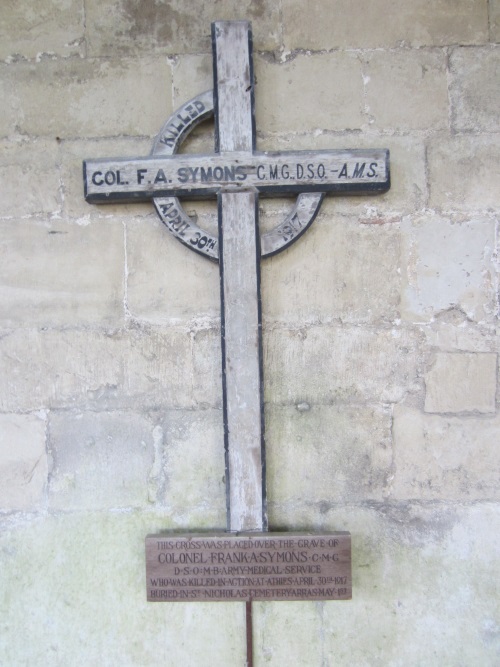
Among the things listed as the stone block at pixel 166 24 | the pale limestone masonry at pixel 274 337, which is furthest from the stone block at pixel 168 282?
the stone block at pixel 166 24

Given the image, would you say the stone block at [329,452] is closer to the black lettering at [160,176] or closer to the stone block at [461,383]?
the stone block at [461,383]

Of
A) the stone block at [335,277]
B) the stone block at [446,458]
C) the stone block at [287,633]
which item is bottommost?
the stone block at [287,633]

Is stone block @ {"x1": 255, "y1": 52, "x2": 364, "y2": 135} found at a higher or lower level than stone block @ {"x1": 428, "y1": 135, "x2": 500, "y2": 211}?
higher

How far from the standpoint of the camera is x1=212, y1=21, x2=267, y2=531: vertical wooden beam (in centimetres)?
197

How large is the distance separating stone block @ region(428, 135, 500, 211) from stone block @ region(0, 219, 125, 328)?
3.71 feet

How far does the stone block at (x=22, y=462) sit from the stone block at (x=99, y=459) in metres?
0.04

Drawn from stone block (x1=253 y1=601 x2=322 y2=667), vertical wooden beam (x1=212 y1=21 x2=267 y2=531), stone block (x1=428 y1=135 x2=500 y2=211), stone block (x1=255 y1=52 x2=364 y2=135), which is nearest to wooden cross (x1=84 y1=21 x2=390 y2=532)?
vertical wooden beam (x1=212 y1=21 x2=267 y2=531)

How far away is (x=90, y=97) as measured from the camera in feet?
6.93

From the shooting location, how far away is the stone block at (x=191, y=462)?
208cm

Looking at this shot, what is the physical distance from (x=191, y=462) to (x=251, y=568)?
404 millimetres

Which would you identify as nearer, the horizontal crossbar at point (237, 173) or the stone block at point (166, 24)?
the horizontal crossbar at point (237, 173)

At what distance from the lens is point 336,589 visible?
1.92 metres

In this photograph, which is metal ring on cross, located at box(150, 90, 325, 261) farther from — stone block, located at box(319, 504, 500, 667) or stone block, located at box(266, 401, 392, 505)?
stone block, located at box(319, 504, 500, 667)

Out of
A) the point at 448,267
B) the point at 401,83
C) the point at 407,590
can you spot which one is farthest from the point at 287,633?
the point at 401,83
